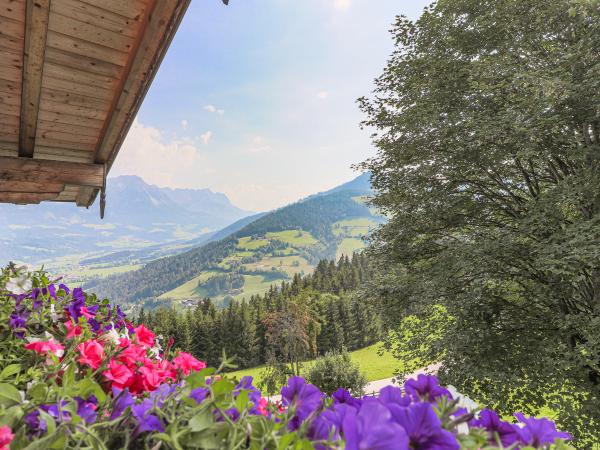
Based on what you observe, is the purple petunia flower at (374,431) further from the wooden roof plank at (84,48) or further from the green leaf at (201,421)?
the wooden roof plank at (84,48)

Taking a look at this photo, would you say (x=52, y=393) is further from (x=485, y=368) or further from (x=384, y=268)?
(x=384, y=268)

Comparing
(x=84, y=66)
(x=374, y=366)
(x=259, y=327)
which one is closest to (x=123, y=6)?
(x=84, y=66)

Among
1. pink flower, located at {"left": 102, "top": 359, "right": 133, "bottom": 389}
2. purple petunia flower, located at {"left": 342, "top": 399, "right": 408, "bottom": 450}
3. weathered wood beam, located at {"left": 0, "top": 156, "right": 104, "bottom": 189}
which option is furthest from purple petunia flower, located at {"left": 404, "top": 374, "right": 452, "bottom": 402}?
weathered wood beam, located at {"left": 0, "top": 156, "right": 104, "bottom": 189}

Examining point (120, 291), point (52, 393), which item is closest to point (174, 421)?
point (52, 393)

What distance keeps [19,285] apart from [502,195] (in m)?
9.72

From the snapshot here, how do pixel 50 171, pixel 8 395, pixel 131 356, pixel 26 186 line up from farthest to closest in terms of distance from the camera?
1. pixel 26 186
2. pixel 50 171
3. pixel 131 356
4. pixel 8 395

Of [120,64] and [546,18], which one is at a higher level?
[546,18]

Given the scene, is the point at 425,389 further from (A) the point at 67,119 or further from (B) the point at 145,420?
(A) the point at 67,119

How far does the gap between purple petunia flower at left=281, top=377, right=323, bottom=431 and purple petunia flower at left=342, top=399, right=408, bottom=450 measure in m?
0.15

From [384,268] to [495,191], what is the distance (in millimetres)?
3568

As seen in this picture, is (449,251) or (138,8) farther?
(449,251)

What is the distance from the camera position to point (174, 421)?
51 centimetres

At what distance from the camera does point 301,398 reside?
0.72 m

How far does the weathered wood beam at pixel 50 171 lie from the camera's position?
3.02 metres
